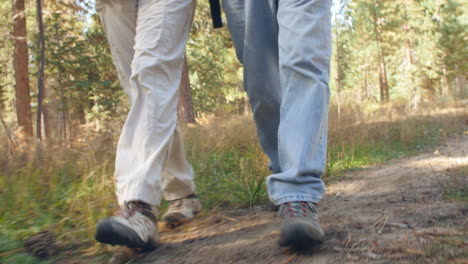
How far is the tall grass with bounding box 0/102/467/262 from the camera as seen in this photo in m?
2.09

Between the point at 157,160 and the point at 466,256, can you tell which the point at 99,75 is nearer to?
the point at 157,160

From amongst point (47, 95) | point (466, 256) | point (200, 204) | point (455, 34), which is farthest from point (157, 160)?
point (455, 34)

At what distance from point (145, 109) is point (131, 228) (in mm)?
548

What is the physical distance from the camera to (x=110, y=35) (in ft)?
6.59

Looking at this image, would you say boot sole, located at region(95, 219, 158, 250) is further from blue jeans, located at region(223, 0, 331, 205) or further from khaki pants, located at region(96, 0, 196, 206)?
blue jeans, located at region(223, 0, 331, 205)

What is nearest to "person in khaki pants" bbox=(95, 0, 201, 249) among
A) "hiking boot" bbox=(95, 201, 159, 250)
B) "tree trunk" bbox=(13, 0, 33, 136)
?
"hiking boot" bbox=(95, 201, 159, 250)

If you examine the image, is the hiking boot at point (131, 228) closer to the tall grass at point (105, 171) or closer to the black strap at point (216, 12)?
the tall grass at point (105, 171)

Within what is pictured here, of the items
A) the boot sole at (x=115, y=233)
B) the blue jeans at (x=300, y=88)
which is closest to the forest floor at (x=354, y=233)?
the boot sole at (x=115, y=233)

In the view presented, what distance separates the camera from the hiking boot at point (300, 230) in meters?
1.33

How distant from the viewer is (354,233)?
1.54m

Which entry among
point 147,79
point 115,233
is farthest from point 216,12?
point 115,233

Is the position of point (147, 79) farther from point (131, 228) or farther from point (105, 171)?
point (105, 171)

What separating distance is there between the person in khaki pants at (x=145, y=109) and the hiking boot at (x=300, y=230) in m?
0.57

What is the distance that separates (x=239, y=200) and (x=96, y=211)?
885 mm
